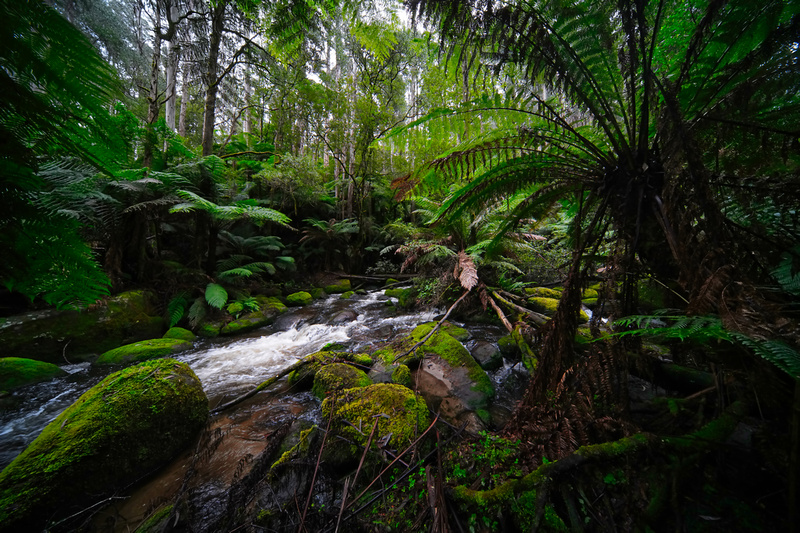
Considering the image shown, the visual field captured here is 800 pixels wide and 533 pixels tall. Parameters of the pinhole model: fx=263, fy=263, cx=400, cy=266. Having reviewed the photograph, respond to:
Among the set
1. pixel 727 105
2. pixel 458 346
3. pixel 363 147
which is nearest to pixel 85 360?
pixel 458 346

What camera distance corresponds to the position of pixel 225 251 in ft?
22.4

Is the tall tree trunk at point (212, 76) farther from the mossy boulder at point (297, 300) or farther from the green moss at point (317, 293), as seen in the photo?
the green moss at point (317, 293)

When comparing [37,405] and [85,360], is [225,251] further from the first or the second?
[37,405]

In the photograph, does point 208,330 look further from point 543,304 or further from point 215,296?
point 543,304

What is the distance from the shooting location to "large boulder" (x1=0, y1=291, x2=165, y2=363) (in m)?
3.12

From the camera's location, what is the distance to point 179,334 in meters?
4.13

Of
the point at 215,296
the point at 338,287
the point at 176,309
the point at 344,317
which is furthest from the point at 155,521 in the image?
the point at 338,287

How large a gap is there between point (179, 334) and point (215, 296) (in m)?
0.74

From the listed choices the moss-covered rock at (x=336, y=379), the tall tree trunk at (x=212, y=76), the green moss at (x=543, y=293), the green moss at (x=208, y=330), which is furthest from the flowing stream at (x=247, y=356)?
the tall tree trunk at (x=212, y=76)

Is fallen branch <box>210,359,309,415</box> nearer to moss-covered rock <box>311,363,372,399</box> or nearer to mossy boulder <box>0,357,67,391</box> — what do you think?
moss-covered rock <box>311,363,372,399</box>

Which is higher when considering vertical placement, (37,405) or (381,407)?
(381,407)

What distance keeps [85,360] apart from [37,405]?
3.48ft

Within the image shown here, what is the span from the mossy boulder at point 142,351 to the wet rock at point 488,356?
13.5 ft

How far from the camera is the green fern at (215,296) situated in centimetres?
445
